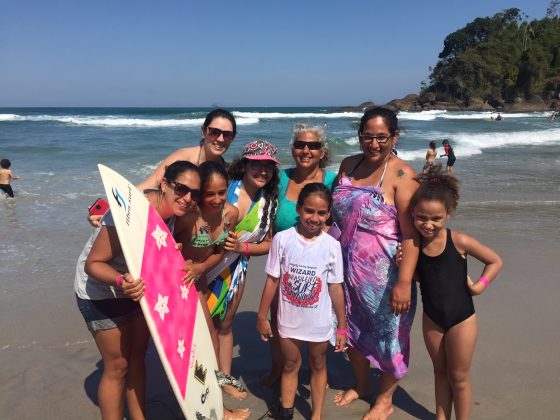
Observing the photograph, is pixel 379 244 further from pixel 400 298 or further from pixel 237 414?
pixel 237 414

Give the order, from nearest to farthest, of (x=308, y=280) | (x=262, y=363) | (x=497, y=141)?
(x=308, y=280), (x=262, y=363), (x=497, y=141)

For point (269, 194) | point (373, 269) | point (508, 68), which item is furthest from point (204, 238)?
point (508, 68)

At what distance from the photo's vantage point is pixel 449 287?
8.04ft

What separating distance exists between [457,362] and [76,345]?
294cm

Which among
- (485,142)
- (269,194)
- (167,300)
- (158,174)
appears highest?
(158,174)

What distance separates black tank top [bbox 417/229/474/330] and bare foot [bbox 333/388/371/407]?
94 centimetres

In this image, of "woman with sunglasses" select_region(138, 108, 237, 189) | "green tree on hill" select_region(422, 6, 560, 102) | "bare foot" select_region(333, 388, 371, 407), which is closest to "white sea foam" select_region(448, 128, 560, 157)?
"bare foot" select_region(333, 388, 371, 407)

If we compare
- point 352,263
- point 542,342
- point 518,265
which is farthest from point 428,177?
point 518,265

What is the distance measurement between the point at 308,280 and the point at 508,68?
79175 millimetres

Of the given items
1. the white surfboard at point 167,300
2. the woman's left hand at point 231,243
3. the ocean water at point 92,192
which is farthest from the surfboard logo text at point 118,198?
the ocean water at point 92,192

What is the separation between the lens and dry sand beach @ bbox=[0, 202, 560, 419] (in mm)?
2990

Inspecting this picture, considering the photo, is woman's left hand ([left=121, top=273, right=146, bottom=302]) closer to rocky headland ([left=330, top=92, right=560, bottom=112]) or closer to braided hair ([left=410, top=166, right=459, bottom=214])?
braided hair ([left=410, top=166, right=459, bottom=214])

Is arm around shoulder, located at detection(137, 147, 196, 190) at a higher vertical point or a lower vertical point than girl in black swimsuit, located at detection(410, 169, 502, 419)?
higher

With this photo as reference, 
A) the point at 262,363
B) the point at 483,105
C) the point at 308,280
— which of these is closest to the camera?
the point at 308,280
